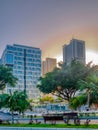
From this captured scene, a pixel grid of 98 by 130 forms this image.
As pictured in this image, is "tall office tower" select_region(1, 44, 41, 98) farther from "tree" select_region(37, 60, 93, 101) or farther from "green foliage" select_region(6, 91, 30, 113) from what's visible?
"green foliage" select_region(6, 91, 30, 113)

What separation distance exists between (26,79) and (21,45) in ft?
53.8

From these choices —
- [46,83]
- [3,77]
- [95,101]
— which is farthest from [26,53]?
[95,101]

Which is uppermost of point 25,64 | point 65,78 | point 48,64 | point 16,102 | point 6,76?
point 48,64

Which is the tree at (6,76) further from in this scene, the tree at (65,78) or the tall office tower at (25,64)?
the tall office tower at (25,64)

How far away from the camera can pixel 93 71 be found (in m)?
56.3

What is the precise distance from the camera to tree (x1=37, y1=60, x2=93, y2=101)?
55969mm

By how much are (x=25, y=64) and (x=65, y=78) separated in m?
72.2

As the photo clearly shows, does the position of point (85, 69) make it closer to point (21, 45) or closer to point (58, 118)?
point (58, 118)

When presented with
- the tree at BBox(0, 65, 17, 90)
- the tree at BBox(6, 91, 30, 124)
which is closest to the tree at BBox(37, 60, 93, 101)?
the tree at BBox(0, 65, 17, 90)

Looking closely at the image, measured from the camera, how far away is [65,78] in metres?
56.0

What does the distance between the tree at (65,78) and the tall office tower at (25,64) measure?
64.3 metres

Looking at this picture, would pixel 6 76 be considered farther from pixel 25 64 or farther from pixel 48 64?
pixel 48 64

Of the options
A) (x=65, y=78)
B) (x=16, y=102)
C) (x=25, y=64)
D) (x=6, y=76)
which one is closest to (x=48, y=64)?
(x=25, y=64)

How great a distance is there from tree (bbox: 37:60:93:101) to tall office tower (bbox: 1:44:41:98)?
64340 millimetres
